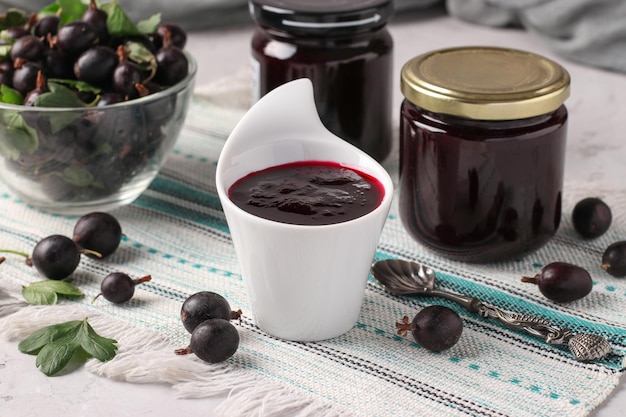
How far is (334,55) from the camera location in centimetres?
171

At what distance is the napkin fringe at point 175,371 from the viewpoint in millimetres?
1192

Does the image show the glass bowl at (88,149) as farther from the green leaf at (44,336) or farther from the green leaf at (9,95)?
the green leaf at (44,336)

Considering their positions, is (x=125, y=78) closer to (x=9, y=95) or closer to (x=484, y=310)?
(x=9, y=95)

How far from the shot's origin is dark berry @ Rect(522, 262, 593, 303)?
55.2 inches

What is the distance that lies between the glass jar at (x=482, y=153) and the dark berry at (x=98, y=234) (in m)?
0.49

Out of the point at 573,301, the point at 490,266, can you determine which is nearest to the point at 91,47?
the point at 490,266

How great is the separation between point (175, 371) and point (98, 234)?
370 mm

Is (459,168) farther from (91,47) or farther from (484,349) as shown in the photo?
(91,47)

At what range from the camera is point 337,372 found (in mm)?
1260

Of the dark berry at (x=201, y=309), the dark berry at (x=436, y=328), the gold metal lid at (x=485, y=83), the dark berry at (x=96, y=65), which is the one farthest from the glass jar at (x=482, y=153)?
the dark berry at (x=96, y=65)

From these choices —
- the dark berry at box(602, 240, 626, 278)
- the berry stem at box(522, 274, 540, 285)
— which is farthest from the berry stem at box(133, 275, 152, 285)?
the dark berry at box(602, 240, 626, 278)

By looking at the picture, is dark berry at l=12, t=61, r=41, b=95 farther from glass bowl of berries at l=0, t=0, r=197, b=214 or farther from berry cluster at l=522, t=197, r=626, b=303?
berry cluster at l=522, t=197, r=626, b=303

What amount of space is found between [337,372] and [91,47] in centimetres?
75

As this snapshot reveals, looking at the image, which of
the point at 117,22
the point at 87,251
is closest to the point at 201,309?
the point at 87,251
